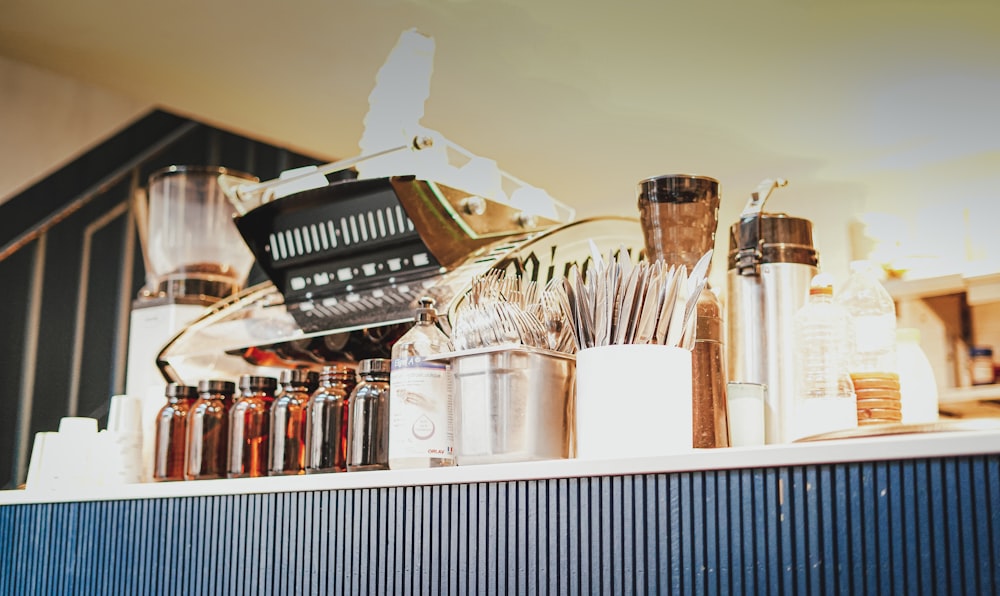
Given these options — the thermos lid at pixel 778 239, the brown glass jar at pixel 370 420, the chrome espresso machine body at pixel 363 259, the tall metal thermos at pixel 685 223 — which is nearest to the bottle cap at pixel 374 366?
the brown glass jar at pixel 370 420

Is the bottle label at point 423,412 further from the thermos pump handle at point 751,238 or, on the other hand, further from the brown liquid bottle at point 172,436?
the brown liquid bottle at point 172,436

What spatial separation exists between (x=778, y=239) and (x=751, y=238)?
0.12 feet

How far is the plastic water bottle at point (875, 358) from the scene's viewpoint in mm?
1274

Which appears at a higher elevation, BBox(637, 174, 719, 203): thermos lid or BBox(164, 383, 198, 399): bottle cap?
BBox(637, 174, 719, 203): thermos lid

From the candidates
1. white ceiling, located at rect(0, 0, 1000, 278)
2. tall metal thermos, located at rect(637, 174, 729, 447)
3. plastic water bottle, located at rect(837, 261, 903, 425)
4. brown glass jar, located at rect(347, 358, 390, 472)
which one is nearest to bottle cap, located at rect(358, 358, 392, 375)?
brown glass jar, located at rect(347, 358, 390, 472)

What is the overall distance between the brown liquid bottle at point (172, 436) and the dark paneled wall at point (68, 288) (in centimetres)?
157

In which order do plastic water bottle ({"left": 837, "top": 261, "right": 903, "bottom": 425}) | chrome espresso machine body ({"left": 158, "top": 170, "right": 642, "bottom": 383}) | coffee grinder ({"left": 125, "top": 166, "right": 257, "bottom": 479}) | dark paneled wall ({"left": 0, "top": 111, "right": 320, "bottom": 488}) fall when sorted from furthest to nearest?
dark paneled wall ({"left": 0, "top": 111, "right": 320, "bottom": 488}), coffee grinder ({"left": 125, "top": 166, "right": 257, "bottom": 479}), chrome espresso machine body ({"left": 158, "top": 170, "right": 642, "bottom": 383}), plastic water bottle ({"left": 837, "top": 261, "right": 903, "bottom": 425})

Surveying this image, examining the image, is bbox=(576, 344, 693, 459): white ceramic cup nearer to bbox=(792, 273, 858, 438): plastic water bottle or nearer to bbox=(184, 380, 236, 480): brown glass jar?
bbox=(792, 273, 858, 438): plastic water bottle

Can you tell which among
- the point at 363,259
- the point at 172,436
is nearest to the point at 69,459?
the point at 172,436

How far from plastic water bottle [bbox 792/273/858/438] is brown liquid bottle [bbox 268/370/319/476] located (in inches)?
28.0

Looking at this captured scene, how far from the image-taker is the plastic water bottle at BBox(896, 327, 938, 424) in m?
1.34

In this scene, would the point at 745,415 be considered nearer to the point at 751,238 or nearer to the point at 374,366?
the point at 751,238

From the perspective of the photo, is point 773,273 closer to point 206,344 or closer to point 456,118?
point 206,344

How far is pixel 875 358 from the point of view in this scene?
129 cm
